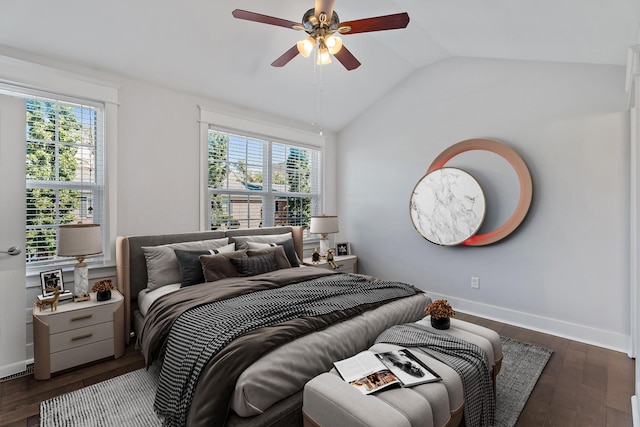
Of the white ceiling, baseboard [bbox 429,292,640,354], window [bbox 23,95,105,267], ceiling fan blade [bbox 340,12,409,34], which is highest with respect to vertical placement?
the white ceiling

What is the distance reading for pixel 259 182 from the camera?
442cm

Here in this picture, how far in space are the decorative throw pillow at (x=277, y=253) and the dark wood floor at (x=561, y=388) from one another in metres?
1.36

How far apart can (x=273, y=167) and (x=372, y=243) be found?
188 centimetres

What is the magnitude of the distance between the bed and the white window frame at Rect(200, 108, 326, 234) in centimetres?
59

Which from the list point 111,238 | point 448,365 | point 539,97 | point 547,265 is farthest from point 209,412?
point 539,97

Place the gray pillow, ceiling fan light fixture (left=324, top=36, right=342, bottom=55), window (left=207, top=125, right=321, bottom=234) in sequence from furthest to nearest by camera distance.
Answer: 1. window (left=207, top=125, right=321, bottom=234)
2. the gray pillow
3. ceiling fan light fixture (left=324, top=36, right=342, bottom=55)

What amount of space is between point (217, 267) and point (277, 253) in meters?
0.71

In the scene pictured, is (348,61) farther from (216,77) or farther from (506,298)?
(506,298)

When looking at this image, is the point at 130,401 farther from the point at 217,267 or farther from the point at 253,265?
the point at 253,265

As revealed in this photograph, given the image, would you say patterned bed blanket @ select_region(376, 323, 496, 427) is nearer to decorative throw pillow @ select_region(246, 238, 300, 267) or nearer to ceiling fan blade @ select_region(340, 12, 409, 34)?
decorative throw pillow @ select_region(246, 238, 300, 267)

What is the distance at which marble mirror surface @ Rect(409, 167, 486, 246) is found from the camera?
3697 millimetres

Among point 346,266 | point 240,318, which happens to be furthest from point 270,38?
point 346,266

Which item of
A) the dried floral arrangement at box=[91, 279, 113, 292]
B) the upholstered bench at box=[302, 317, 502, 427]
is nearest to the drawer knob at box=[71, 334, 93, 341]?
the dried floral arrangement at box=[91, 279, 113, 292]

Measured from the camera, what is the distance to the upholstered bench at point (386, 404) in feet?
4.18
